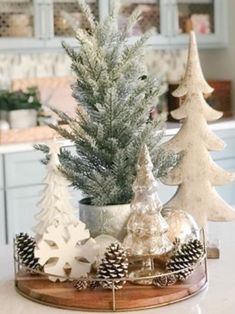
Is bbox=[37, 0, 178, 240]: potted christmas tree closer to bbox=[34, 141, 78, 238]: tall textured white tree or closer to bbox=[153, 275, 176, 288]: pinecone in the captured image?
bbox=[34, 141, 78, 238]: tall textured white tree

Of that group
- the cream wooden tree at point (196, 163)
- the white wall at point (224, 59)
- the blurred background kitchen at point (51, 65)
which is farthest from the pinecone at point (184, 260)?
the white wall at point (224, 59)

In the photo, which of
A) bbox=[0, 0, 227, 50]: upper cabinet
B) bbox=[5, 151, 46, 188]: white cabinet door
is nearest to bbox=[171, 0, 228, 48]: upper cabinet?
bbox=[0, 0, 227, 50]: upper cabinet

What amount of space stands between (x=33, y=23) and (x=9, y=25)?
0.45ft

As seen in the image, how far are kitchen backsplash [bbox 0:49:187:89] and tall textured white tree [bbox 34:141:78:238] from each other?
2.66m

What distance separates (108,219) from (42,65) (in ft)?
9.82

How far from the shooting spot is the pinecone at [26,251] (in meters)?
1.43

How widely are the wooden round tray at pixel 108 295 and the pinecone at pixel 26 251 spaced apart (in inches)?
1.5

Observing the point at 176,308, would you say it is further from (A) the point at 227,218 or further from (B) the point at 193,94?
(B) the point at 193,94

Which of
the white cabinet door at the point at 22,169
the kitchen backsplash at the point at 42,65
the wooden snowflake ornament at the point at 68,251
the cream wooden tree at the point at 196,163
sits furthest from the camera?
the kitchen backsplash at the point at 42,65

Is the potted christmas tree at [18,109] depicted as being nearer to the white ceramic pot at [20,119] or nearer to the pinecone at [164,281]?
the white ceramic pot at [20,119]

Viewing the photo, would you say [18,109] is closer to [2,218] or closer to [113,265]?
[2,218]

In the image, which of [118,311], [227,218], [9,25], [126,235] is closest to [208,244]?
[227,218]

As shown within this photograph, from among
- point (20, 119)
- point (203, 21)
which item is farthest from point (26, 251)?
point (203, 21)

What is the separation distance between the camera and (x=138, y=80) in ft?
4.82
